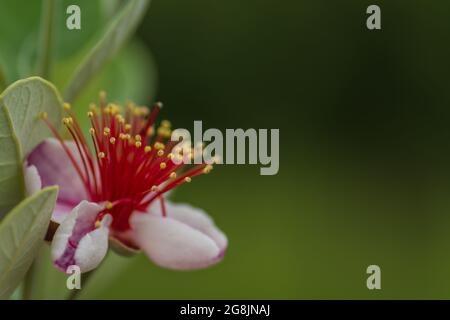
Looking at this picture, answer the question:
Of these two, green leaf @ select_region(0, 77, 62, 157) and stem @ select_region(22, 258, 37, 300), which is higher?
green leaf @ select_region(0, 77, 62, 157)

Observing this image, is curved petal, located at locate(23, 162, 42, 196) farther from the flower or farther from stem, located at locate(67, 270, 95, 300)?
stem, located at locate(67, 270, 95, 300)

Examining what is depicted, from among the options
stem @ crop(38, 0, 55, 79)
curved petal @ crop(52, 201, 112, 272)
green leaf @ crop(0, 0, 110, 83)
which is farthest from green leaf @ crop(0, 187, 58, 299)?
green leaf @ crop(0, 0, 110, 83)

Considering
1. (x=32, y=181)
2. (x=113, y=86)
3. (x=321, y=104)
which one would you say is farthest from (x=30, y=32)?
(x=321, y=104)

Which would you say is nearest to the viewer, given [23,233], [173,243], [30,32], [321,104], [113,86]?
[23,233]

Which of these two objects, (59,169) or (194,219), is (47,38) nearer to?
(59,169)

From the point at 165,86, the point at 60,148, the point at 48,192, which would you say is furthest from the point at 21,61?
the point at 165,86

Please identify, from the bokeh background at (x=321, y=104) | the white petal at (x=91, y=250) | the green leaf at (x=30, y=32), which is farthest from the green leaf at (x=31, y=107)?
→ the bokeh background at (x=321, y=104)
